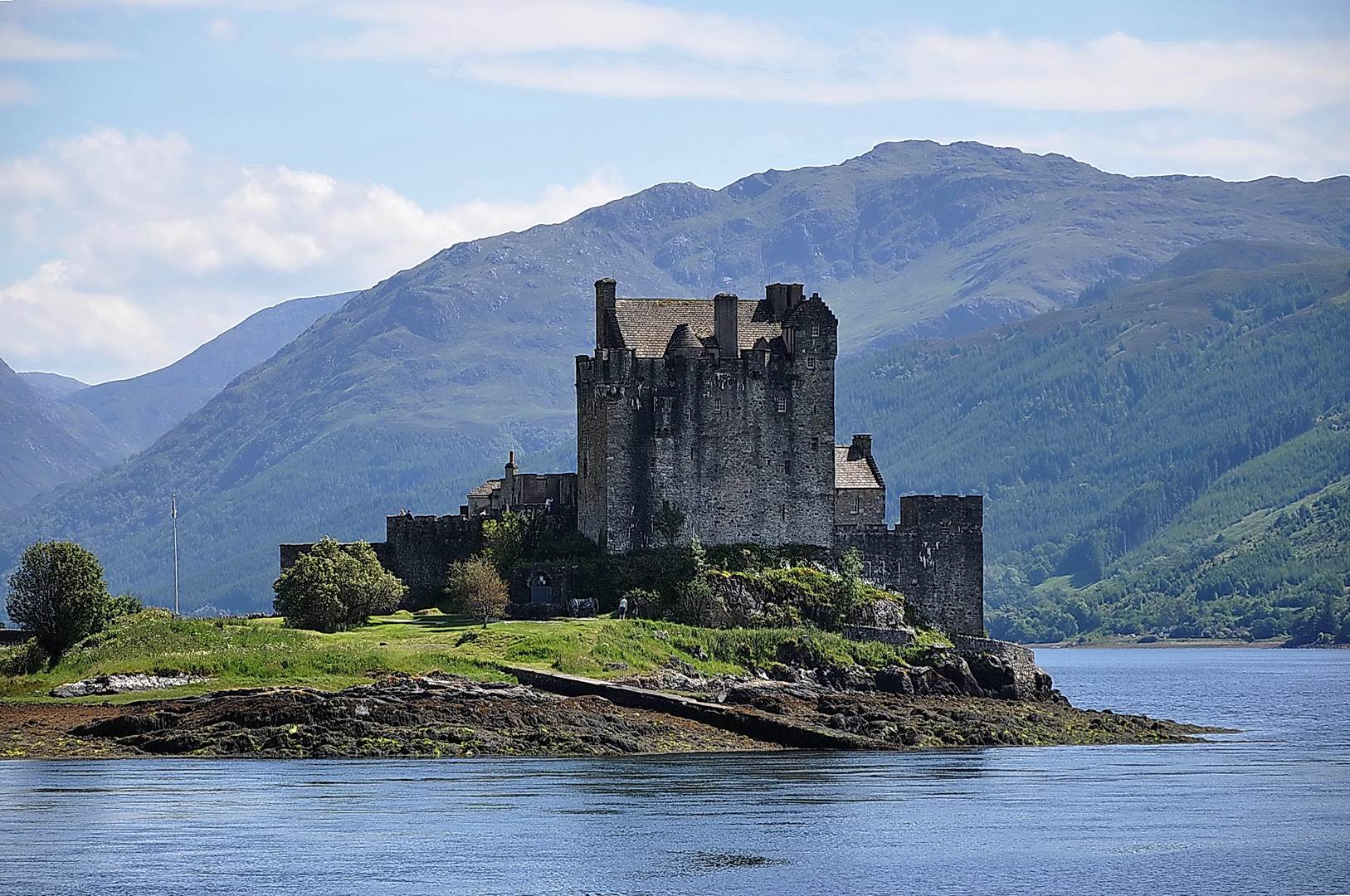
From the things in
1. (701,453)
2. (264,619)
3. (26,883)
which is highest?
(701,453)

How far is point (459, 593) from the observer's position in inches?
3666

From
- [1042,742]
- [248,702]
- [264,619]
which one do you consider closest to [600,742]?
[248,702]

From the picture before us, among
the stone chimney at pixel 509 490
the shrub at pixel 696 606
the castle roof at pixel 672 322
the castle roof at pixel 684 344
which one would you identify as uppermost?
the castle roof at pixel 672 322

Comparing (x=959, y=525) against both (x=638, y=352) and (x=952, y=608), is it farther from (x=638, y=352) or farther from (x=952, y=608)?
(x=638, y=352)

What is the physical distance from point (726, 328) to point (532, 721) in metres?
26.5

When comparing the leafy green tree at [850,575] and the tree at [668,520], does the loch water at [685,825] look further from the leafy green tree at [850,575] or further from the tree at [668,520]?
the tree at [668,520]

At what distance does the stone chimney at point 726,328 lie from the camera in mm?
94438

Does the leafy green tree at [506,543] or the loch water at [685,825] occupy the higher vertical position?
the leafy green tree at [506,543]

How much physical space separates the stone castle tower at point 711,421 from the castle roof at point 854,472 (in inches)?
107

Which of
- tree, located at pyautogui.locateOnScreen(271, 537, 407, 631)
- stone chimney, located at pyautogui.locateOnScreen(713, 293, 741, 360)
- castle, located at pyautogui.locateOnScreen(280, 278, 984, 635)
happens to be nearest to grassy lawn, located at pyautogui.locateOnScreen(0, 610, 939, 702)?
tree, located at pyautogui.locateOnScreen(271, 537, 407, 631)

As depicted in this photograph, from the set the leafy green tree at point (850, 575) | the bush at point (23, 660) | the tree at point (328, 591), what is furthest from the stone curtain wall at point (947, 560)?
the bush at point (23, 660)

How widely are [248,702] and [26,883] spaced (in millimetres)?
26860

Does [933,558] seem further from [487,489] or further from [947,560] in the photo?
[487,489]

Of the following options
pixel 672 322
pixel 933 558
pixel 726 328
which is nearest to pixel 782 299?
pixel 726 328
